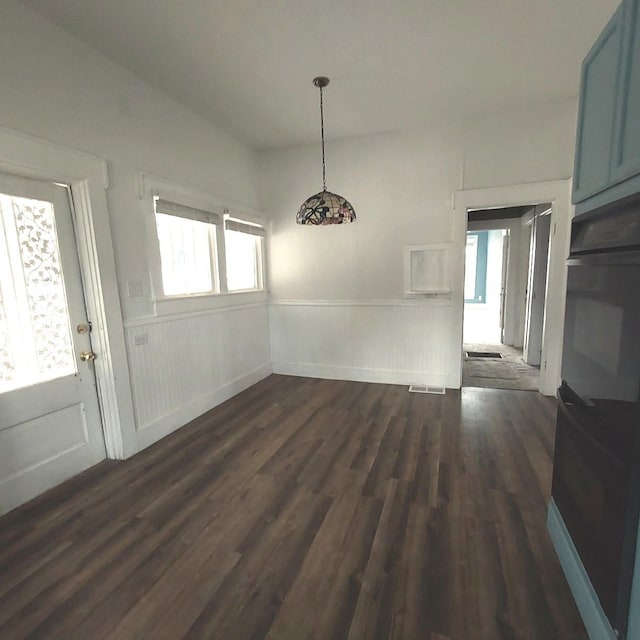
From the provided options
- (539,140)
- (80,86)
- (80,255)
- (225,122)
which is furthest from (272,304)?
(539,140)

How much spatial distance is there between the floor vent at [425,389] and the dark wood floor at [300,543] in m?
0.88

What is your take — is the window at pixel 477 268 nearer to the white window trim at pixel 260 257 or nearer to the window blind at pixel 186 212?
the white window trim at pixel 260 257

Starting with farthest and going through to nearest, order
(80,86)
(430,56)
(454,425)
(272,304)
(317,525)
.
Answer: (272,304)
(454,425)
(430,56)
(80,86)
(317,525)

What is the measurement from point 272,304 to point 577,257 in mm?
3681

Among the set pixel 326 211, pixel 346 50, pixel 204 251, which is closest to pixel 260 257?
pixel 204 251

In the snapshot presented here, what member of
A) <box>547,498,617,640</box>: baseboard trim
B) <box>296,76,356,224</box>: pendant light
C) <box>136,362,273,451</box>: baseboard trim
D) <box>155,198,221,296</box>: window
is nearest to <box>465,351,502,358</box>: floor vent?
<box>136,362,273,451</box>: baseboard trim

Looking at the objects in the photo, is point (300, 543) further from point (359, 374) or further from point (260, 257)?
point (260, 257)

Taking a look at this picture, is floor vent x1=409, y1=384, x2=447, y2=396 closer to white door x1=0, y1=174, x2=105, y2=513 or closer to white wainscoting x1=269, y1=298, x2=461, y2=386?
white wainscoting x1=269, y1=298, x2=461, y2=386

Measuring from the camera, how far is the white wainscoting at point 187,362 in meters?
2.79

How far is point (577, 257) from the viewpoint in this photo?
1404 mm

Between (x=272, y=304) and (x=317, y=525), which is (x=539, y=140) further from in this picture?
(x=317, y=525)

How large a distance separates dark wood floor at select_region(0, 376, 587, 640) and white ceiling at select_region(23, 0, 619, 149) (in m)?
2.96

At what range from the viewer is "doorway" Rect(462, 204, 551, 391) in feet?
15.4

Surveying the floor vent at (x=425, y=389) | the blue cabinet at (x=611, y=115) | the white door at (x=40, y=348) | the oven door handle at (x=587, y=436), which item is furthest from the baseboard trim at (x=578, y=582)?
the white door at (x=40, y=348)
